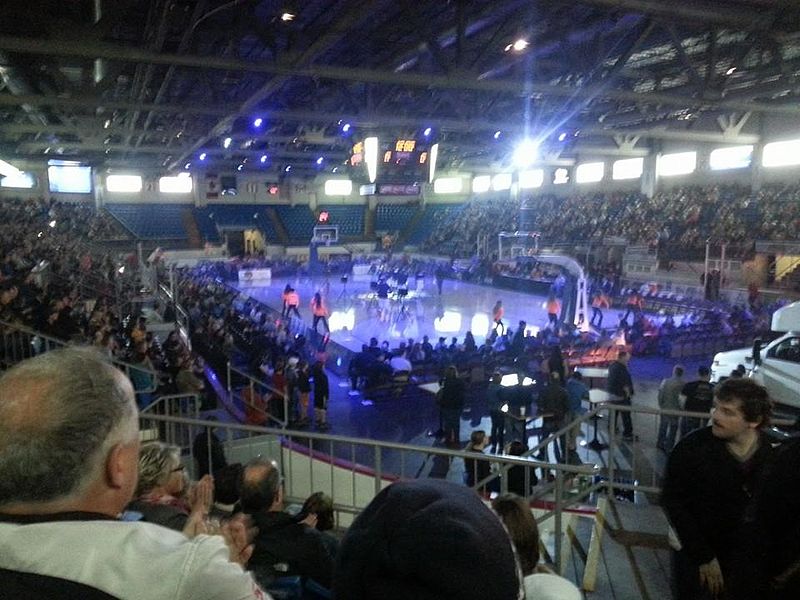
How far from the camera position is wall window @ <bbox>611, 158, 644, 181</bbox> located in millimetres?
35031

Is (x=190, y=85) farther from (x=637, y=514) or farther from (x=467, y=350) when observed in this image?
(x=637, y=514)

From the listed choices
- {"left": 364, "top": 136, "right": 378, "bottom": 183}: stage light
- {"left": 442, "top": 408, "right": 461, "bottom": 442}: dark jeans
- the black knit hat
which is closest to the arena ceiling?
{"left": 364, "top": 136, "right": 378, "bottom": 183}: stage light

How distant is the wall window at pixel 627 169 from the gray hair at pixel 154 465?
34.9 meters

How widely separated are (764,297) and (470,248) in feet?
70.9

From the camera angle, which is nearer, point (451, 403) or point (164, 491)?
point (164, 491)

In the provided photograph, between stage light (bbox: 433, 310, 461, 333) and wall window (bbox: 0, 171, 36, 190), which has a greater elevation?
wall window (bbox: 0, 171, 36, 190)

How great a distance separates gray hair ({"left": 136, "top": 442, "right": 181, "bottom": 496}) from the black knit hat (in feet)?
6.89

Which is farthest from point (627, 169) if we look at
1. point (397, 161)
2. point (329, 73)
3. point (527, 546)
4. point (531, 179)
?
point (527, 546)

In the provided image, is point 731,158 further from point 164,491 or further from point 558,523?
point 164,491

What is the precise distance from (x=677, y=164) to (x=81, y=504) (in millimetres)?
35203

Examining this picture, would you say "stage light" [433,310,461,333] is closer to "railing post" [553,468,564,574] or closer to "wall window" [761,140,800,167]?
"railing post" [553,468,564,574]

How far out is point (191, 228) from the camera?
44562mm

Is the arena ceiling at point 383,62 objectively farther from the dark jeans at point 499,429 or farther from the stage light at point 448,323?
the stage light at point 448,323

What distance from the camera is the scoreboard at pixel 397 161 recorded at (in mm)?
19547
